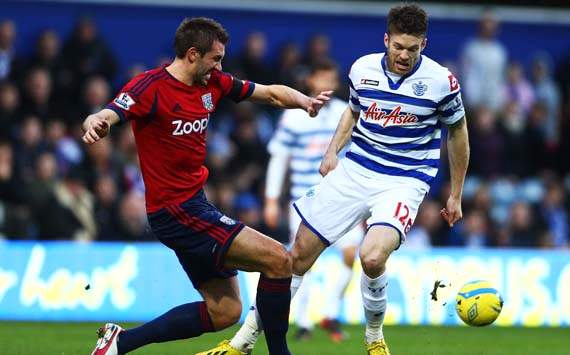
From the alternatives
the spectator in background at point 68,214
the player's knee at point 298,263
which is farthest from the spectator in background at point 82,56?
the player's knee at point 298,263

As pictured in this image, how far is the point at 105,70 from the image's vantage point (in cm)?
1612

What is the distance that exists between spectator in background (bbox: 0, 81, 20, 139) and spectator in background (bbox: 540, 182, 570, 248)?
7514mm

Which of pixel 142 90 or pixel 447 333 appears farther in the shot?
pixel 447 333

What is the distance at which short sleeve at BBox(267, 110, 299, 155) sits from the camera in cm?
1194

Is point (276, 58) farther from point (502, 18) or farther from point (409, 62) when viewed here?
point (409, 62)

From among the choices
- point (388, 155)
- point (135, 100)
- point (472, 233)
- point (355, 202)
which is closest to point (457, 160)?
point (388, 155)

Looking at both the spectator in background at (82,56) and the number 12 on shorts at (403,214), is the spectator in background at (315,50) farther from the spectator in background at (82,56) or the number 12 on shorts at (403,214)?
the number 12 on shorts at (403,214)

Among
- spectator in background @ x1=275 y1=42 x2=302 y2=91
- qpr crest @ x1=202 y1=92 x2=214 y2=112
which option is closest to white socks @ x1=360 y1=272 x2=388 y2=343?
qpr crest @ x1=202 y1=92 x2=214 y2=112

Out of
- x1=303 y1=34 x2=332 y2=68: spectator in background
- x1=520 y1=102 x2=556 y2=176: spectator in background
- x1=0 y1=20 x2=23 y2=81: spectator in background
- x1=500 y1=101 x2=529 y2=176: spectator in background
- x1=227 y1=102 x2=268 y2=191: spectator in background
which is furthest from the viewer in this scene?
x1=520 y1=102 x2=556 y2=176: spectator in background

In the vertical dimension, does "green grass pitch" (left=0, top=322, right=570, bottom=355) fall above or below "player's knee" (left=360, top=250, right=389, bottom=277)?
below

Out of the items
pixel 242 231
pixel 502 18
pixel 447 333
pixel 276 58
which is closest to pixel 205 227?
pixel 242 231

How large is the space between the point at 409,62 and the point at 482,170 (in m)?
9.44

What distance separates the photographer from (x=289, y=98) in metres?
8.19

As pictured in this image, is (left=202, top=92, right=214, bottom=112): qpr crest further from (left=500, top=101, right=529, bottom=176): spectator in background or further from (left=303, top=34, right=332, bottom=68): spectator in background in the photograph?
(left=500, top=101, right=529, bottom=176): spectator in background
